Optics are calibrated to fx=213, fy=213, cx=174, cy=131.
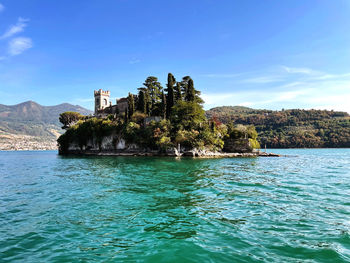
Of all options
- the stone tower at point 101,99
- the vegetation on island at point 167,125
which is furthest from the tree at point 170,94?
the stone tower at point 101,99

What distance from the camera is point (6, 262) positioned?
426cm

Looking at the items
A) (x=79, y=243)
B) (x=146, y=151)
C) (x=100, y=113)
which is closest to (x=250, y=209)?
(x=79, y=243)

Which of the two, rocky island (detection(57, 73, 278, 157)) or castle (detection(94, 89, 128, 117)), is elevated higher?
castle (detection(94, 89, 128, 117))

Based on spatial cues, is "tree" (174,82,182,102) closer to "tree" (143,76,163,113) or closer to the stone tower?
"tree" (143,76,163,113)

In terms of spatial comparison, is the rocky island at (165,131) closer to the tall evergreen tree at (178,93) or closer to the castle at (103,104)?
the tall evergreen tree at (178,93)

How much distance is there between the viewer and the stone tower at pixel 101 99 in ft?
247

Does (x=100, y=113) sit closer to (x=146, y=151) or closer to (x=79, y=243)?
(x=146, y=151)

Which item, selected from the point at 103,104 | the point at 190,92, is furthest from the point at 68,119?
the point at 190,92

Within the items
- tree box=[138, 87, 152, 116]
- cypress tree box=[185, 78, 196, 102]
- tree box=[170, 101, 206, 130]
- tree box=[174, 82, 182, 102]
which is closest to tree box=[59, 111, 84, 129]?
tree box=[138, 87, 152, 116]

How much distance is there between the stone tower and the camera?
75.2 metres

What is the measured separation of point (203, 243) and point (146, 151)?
45.7 metres

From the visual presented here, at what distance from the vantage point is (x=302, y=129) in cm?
10319

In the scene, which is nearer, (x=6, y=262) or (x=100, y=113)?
(x=6, y=262)

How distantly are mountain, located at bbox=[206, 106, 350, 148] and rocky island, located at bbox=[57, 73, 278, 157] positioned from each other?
57.2 feet
